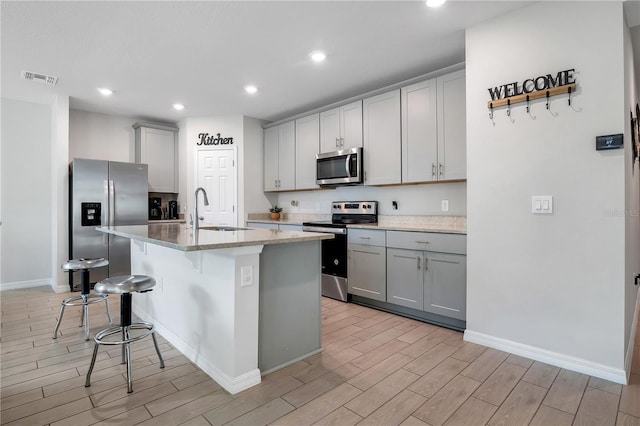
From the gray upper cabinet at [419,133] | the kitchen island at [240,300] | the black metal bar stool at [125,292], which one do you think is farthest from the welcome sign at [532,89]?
the black metal bar stool at [125,292]

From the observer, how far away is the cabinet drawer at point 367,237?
3.47m

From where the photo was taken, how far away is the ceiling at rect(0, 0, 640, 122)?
2.44 meters

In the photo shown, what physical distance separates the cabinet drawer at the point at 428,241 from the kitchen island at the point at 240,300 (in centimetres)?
118

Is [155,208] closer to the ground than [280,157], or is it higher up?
closer to the ground

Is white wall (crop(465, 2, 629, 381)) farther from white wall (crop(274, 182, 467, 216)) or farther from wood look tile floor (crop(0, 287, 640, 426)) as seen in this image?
white wall (crop(274, 182, 467, 216))

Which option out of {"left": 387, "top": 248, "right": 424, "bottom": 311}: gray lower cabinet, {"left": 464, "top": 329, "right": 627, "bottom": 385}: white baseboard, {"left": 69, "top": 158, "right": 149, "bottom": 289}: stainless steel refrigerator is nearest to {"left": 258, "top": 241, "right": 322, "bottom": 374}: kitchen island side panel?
{"left": 387, "top": 248, "right": 424, "bottom": 311}: gray lower cabinet

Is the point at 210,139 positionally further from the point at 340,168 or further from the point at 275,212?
the point at 340,168

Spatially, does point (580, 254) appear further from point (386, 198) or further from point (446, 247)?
point (386, 198)

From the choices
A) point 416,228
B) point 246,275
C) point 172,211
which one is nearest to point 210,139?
point 172,211

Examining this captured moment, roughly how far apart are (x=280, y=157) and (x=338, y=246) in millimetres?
2025

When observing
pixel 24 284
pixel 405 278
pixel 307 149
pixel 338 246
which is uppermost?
pixel 307 149

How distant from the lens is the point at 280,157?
5.19 m

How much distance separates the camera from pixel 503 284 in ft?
8.14

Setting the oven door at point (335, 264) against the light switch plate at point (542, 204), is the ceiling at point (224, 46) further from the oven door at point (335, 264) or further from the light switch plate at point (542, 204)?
the oven door at point (335, 264)
